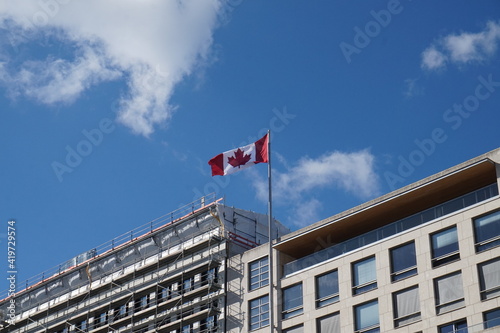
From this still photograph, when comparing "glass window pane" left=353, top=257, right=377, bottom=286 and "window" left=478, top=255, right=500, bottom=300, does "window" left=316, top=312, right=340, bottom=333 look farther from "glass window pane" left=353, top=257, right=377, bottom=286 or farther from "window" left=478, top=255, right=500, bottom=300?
"window" left=478, top=255, right=500, bottom=300

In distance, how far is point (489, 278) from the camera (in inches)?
2119

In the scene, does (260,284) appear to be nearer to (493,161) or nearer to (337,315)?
(337,315)

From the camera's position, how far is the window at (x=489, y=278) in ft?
175

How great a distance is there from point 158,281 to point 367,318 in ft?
64.4

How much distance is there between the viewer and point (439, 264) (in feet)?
185

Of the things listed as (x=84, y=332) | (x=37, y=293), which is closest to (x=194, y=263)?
(x=84, y=332)

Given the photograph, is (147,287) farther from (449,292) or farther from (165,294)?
(449,292)

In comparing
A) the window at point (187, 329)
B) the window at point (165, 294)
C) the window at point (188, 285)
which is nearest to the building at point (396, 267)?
the window at point (187, 329)

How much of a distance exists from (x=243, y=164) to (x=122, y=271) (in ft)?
65.1

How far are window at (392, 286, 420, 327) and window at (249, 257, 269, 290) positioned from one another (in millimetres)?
11113

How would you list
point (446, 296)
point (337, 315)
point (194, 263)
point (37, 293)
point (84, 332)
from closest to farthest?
point (446, 296)
point (337, 315)
point (194, 263)
point (84, 332)
point (37, 293)

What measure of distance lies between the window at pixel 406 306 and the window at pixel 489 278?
421 cm

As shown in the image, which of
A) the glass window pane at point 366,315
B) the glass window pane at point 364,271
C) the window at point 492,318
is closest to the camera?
the window at point 492,318

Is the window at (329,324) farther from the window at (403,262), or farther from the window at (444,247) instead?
the window at (444,247)
